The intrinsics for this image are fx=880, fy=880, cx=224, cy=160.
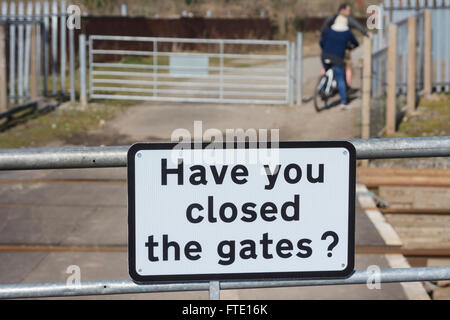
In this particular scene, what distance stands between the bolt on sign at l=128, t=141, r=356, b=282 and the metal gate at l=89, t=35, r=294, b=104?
39.8ft

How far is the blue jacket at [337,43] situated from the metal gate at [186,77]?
0.89m

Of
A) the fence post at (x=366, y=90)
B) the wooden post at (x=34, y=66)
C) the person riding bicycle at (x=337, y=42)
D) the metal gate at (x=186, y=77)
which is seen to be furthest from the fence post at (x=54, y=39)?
the fence post at (x=366, y=90)

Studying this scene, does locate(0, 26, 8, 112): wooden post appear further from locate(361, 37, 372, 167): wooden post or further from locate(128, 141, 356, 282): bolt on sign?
locate(128, 141, 356, 282): bolt on sign

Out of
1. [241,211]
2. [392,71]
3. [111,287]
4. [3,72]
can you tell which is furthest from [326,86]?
[111,287]

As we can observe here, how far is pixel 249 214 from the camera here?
3.15 m

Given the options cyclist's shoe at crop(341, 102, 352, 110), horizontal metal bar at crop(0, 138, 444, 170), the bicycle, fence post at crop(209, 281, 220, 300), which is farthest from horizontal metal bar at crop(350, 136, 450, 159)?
cyclist's shoe at crop(341, 102, 352, 110)

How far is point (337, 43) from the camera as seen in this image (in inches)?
624

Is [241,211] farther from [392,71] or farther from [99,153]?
[392,71]

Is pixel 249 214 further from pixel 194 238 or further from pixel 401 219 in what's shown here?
pixel 401 219

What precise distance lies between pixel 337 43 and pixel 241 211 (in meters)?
13.1

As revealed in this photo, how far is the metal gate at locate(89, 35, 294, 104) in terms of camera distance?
59.5 ft

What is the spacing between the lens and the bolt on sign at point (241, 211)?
310 cm

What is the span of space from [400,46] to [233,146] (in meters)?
13.8
